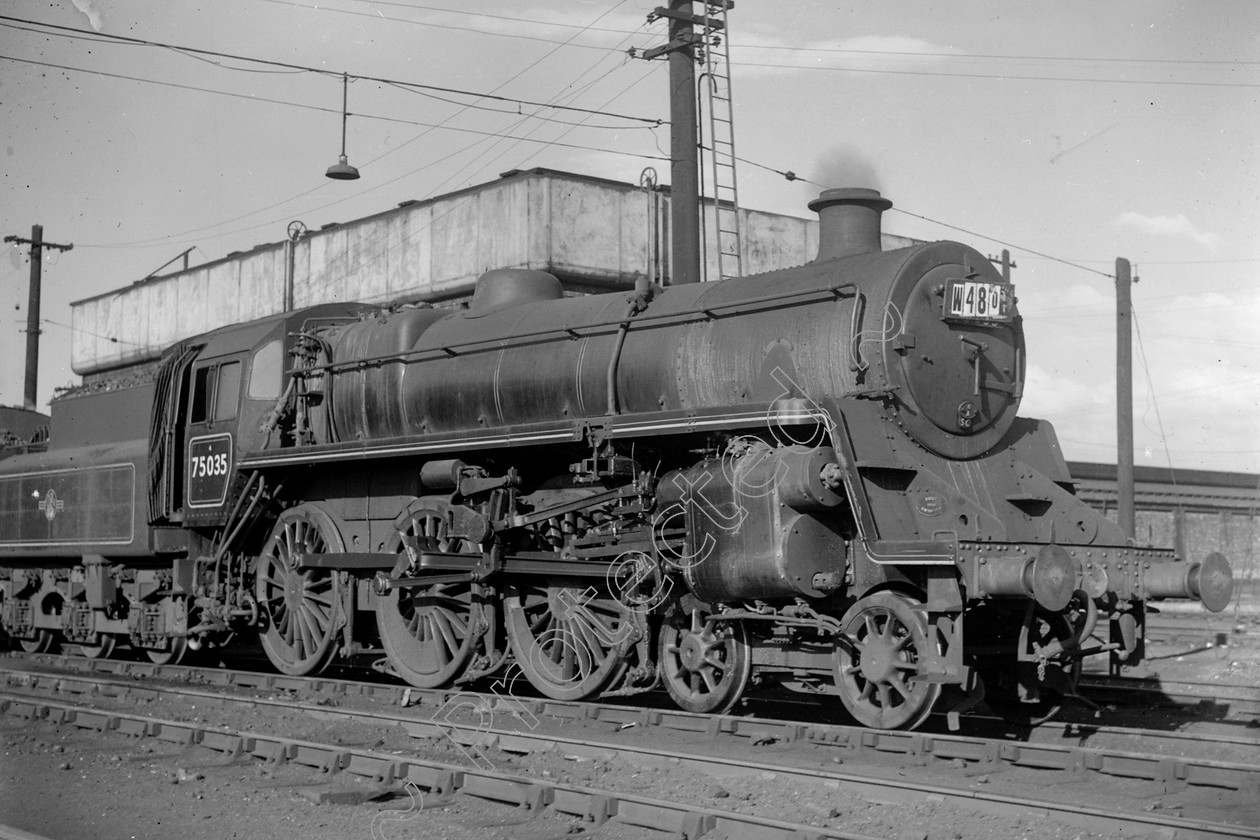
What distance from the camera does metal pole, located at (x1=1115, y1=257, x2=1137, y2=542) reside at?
2130 cm

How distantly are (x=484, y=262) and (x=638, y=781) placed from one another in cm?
1688

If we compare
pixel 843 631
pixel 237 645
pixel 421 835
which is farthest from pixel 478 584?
pixel 237 645

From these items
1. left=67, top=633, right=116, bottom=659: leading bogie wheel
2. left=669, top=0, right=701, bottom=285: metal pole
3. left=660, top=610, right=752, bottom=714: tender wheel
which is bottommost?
left=67, top=633, right=116, bottom=659: leading bogie wheel

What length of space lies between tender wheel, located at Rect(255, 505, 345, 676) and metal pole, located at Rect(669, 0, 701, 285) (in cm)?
564

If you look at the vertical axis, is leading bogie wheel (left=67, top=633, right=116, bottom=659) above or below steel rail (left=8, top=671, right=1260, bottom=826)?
above

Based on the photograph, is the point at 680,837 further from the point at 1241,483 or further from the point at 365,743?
the point at 1241,483

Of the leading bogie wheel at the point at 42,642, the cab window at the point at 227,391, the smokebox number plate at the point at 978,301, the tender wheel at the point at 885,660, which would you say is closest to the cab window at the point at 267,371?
the cab window at the point at 227,391

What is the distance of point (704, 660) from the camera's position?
934 centimetres

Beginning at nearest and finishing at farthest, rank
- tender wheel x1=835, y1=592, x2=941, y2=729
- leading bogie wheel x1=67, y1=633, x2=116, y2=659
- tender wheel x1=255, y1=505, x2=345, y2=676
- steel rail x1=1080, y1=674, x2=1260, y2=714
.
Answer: tender wheel x1=835, y1=592, x2=941, y2=729, steel rail x1=1080, y1=674, x2=1260, y2=714, tender wheel x1=255, y1=505, x2=345, y2=676, leading bogie wheel x1=67, y1=633, x2=116, y2=659

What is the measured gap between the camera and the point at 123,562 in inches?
573

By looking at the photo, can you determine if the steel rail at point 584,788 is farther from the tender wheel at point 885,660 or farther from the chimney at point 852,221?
the chimney at point 852,221


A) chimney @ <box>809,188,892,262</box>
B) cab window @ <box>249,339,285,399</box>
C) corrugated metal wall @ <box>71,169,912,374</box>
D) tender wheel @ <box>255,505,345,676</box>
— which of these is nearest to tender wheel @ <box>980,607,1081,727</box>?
chimney @ <box>809,188,892,262</box>

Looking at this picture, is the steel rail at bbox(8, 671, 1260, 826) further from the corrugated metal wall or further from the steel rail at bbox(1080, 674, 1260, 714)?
the corrugated metal wall

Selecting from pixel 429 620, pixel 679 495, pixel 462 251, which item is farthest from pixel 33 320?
pixel 679 495
